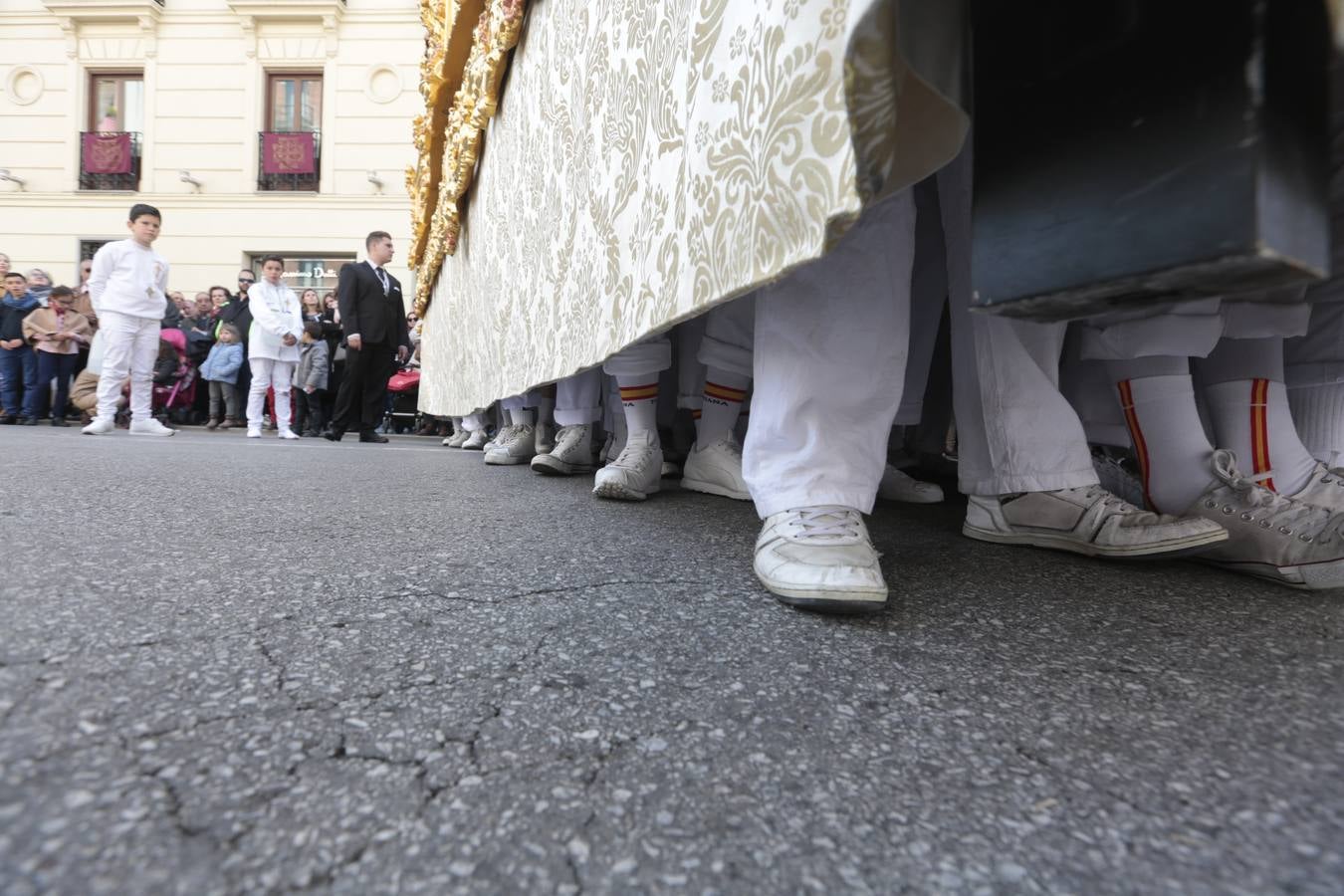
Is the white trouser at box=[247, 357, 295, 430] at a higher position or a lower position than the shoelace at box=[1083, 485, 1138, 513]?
higher

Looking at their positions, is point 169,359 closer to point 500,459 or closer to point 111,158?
point 111,158

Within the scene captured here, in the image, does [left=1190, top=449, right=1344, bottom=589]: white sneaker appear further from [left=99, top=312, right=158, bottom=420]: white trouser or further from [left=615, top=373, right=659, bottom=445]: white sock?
[left=99, top=312, right=158, bottom=420]: white trouser

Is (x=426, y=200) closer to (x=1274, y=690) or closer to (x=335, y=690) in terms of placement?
(x=335, y=690)

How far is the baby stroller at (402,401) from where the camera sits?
6.89 meters

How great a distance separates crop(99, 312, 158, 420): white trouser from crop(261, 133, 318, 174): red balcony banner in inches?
240

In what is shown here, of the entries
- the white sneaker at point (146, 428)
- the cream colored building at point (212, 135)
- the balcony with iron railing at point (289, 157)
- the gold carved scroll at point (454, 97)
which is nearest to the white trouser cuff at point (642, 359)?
the gold carved scroll at point (454, 97)

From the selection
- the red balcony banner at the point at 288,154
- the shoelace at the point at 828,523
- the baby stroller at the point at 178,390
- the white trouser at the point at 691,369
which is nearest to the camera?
the shoelace at the point at 828,523

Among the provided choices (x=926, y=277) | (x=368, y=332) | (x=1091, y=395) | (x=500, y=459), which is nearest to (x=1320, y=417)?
(x=1091, y=395)

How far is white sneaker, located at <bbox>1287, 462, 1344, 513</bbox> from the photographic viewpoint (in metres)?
1.16

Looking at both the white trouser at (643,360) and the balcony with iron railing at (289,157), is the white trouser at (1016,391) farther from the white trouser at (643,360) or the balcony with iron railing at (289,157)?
the balcony with iron railing at (289,157)

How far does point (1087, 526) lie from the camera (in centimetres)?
115

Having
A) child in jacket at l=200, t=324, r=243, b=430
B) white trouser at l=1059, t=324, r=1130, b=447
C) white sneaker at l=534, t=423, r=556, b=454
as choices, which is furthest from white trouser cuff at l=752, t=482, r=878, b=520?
child in jacket at l=200, t=324, r=243, b=430

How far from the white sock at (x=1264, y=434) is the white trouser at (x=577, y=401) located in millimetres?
1659

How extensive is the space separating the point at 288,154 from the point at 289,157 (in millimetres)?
37
